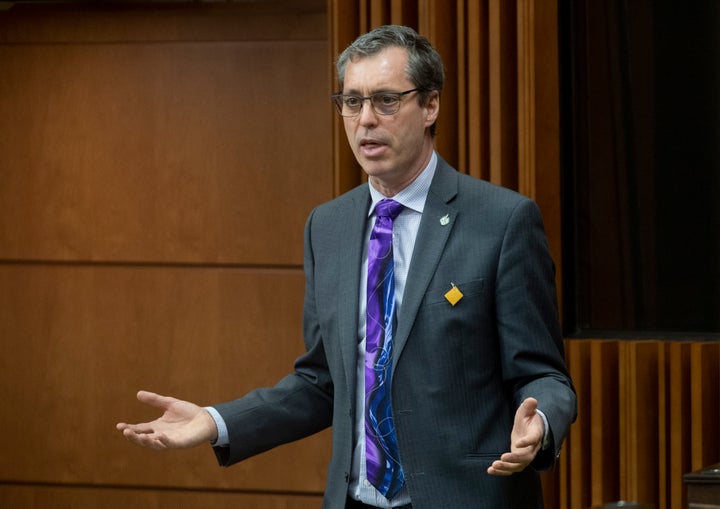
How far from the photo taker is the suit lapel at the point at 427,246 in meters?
1.79

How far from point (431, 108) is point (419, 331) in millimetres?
394

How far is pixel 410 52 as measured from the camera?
1.89m

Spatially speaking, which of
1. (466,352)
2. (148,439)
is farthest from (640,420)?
(148,439)

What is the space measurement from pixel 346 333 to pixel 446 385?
0.62ft

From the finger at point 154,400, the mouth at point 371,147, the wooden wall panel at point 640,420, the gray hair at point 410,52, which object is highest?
the gray hair at point 410,52

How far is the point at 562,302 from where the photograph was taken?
3250 mm

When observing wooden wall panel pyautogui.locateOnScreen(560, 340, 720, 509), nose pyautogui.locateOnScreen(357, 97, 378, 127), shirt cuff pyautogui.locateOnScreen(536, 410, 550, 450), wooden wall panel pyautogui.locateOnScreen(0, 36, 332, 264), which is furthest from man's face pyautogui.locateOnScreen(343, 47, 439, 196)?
wooden wall panel pyautogui.locateOnScreen(0, 36, 332, 264)

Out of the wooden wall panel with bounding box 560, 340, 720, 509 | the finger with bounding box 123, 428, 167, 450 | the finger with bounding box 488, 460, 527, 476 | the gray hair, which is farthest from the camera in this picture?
the wooden wall panel with bounding box 560, 340, 720, 509

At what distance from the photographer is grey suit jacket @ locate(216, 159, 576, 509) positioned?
1770 mm

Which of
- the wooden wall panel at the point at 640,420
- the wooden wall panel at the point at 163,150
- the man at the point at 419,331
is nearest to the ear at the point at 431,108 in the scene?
the man at the point at 419,331

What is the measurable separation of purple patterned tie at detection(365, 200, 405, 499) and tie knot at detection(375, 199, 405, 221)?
0.18 ft

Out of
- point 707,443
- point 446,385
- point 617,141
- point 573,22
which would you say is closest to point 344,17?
point 573,22

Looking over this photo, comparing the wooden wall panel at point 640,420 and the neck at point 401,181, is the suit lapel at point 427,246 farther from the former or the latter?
the wooden wall panel at point 640,420

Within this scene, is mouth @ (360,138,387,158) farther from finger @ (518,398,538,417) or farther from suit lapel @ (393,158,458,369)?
finger @ (518,398,538,417)
